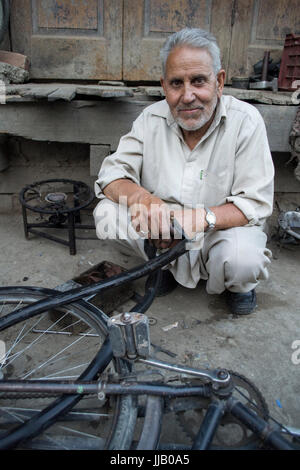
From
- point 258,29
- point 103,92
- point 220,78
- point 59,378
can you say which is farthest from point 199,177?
point 258,29

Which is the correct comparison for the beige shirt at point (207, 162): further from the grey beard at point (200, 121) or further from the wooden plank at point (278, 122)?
the wooden plank at point (278, 122)

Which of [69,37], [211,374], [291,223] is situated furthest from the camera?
[69,37]

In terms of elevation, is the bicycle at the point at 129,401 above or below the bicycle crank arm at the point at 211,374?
below

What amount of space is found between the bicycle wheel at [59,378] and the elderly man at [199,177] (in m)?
0.64

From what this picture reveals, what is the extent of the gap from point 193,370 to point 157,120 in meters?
1.63

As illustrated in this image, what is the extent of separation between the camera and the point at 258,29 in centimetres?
352

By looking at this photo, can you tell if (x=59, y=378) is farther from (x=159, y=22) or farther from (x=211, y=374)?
(x=159, y=22)

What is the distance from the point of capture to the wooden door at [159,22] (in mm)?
3402

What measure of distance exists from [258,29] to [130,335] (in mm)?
3460

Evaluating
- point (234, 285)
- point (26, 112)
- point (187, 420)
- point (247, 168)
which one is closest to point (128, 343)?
point (187, 420)

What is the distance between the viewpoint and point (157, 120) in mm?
2330

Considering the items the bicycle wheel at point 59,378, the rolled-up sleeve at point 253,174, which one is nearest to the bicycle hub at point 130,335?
the bicycle wheel at point 59,378

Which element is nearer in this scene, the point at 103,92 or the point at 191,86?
the point at 191,86
